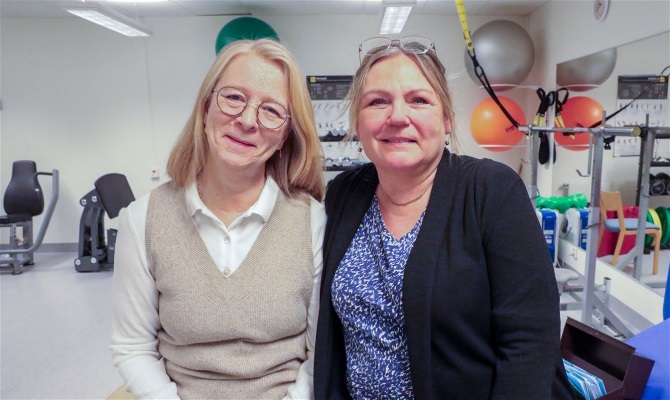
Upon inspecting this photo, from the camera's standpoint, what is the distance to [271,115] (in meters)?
1.26

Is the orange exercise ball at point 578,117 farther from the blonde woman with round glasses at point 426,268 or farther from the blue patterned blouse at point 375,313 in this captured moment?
the blue patterned blouse at point 375,313

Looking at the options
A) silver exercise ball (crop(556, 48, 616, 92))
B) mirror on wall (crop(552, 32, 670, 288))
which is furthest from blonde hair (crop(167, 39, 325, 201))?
silver exercise ball (crop(556, 48, 616, 92))

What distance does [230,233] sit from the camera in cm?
126

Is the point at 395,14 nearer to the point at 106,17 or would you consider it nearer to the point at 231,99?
the point at 106,17

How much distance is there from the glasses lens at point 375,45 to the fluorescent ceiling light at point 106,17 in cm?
375

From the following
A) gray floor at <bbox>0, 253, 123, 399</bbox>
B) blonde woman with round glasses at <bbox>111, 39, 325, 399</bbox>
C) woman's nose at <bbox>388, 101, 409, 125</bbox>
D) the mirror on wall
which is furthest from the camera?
the mirror on wall

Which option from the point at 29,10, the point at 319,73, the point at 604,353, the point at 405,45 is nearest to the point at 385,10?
the point at 319,73

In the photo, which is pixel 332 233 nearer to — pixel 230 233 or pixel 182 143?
pixel 230 233

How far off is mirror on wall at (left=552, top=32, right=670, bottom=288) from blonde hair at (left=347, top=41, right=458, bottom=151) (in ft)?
8.78

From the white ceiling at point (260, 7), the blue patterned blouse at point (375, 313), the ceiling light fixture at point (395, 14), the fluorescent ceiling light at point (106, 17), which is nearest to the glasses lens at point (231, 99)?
the blue patterned blouse at point (375, 313)

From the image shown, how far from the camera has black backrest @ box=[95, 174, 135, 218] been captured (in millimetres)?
4758

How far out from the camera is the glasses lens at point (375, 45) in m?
1.19

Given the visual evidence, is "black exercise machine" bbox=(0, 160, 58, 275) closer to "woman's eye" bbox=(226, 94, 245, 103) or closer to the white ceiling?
the white ceiling

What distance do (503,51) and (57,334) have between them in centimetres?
474
